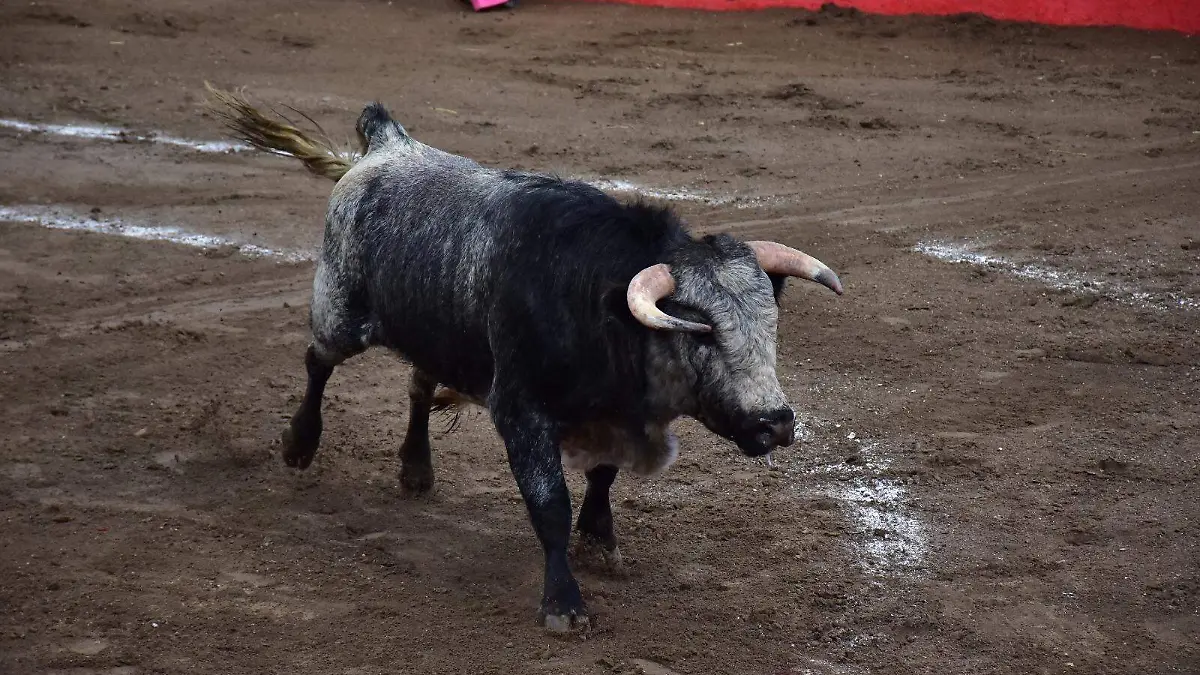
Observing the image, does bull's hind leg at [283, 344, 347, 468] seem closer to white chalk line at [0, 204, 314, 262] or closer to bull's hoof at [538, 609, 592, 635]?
bull's hoof at [538, 609, 592, 635]

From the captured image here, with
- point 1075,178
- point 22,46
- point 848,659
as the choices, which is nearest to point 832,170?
point 1075,178

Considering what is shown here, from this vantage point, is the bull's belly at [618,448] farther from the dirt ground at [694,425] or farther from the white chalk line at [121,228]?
the white chalk line at [121,228]

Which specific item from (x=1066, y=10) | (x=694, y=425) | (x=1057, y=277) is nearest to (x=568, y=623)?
(x=694, y=425)

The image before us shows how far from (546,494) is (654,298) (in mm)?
942

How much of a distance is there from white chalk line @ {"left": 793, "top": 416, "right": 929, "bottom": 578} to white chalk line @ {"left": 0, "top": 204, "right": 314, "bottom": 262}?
424 cm

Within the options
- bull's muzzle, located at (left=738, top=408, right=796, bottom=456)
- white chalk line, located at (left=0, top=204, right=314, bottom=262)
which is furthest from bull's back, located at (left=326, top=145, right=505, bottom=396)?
white chalk line, located at (left=0, top=204, right=314, bottom=262)

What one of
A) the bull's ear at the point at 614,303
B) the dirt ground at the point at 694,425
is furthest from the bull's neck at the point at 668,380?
the dirt ground at the point at 694,425

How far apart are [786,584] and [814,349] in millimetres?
2569

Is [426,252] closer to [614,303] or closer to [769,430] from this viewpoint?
[614,303]

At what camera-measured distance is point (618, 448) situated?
5398 millimetres

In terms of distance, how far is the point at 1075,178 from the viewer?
34.4 feet

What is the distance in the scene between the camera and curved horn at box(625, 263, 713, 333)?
466cm

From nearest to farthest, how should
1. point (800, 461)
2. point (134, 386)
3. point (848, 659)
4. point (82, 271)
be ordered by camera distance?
point (848, 659)
point (800, 461)
point (134, 386)
point (82, 271)

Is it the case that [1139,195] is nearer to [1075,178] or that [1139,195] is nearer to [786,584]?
[1075,178]
